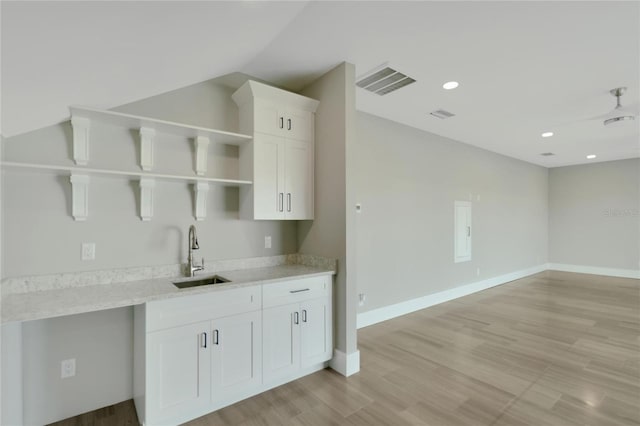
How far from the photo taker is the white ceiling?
4.56ft

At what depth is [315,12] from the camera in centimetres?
209

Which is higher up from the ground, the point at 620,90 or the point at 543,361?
the point at 620,90

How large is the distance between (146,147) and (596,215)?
979 cm

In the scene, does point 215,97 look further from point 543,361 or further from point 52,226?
point 543,361

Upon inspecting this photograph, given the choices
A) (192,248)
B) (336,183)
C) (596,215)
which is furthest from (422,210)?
(596,215)

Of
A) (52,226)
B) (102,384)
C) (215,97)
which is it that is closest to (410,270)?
(215,97)

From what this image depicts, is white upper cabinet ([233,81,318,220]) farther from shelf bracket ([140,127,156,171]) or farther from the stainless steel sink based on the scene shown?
shelf bracket ([140,127,156,171])

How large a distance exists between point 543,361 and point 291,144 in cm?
329

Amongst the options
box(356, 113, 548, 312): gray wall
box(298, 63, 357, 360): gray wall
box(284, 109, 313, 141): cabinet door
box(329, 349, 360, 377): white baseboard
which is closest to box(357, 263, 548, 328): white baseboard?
box(356, 113, 548, 312): gray wall

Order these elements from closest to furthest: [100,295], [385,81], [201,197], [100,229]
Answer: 1. [100,295]
2. [100,229]
3. [201,197]
4. [385,81]

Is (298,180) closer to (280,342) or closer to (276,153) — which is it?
(276,153)

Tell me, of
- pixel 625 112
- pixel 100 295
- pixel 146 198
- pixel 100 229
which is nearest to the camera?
pixel 100 295

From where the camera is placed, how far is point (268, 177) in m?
2.78

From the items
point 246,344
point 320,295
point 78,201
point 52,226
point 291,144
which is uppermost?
point 291,144
